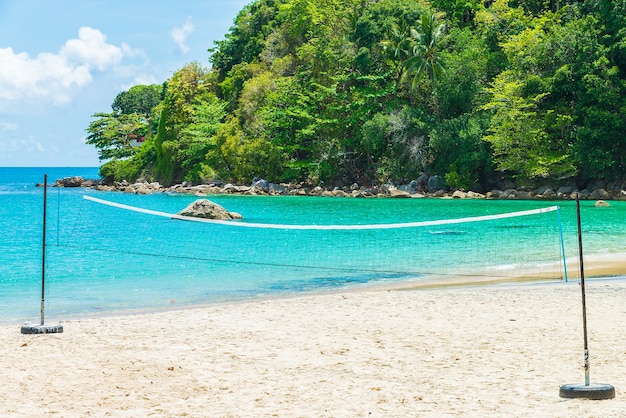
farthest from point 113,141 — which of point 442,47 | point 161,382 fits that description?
point 161,382

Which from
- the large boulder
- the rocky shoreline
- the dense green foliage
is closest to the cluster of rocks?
the rocky shoreline

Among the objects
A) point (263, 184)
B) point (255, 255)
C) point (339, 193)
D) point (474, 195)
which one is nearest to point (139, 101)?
point (263, 184)

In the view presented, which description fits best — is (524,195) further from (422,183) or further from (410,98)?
(410,98)

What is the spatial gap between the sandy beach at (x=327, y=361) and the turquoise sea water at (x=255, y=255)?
3979mm

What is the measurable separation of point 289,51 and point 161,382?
7254 cm

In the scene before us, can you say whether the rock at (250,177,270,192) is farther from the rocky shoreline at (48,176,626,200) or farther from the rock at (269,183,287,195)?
the rock at (269,183,287,195)

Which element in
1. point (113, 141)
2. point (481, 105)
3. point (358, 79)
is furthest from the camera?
point (113, 141)

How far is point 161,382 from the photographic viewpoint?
8.00 meters

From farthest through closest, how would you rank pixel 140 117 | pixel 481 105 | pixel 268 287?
pixel 140 117, pixel 481 105, pixel 268 287

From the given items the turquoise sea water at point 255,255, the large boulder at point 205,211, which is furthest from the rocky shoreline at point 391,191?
the large boulder at point 205,211

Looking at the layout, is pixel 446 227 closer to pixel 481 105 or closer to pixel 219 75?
pixel 481 105

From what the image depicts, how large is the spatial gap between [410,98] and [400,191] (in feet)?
28.5

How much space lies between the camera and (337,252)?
24938 millimetres

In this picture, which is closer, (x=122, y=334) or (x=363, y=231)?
(x=122, y=334)
